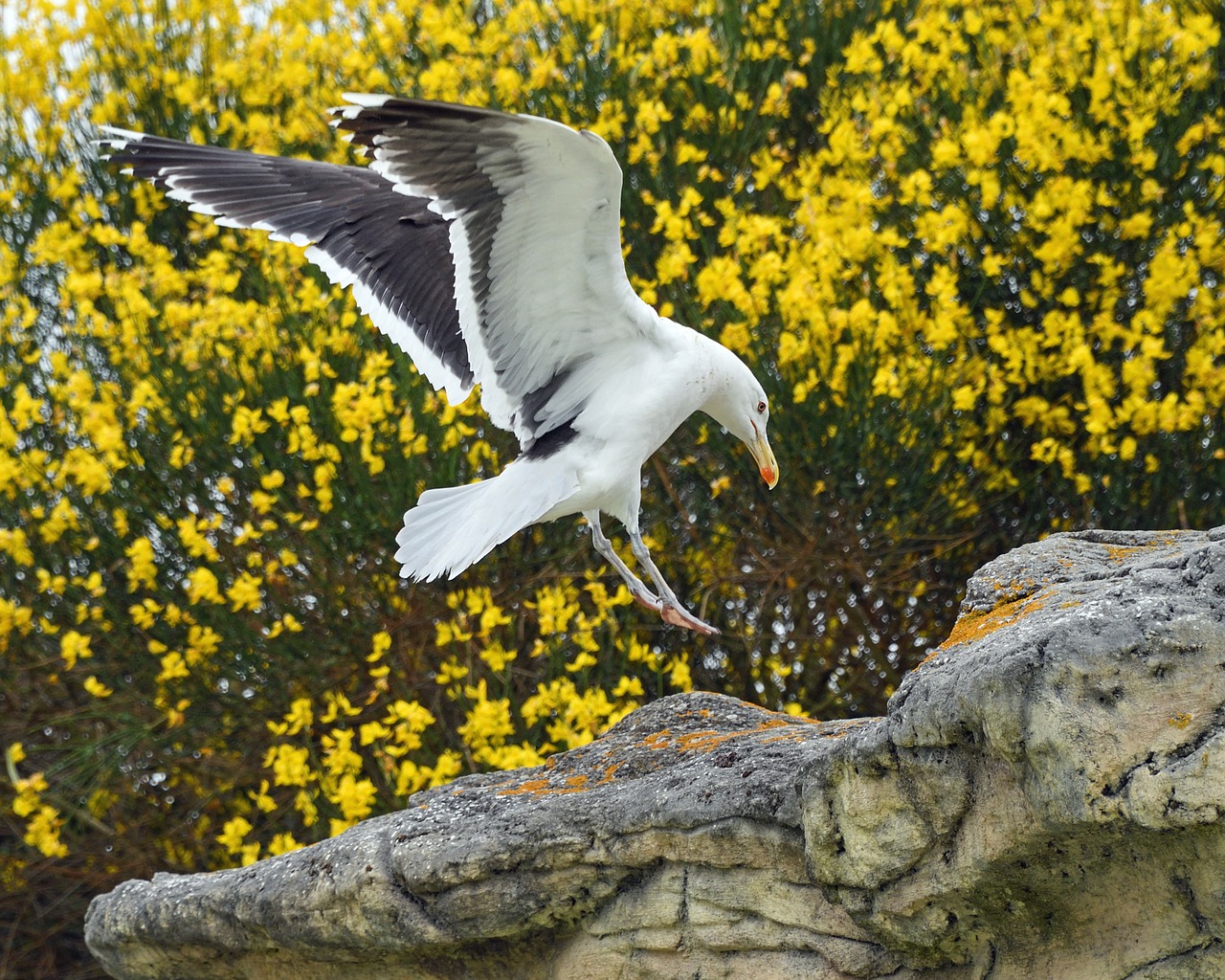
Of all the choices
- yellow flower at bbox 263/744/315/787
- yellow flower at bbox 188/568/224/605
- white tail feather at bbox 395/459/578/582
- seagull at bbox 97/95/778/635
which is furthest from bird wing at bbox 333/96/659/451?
yellow flower at bbox 263/744/315/787

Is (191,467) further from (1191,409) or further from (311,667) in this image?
(1191,409)

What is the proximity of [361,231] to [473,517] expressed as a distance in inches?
35.7

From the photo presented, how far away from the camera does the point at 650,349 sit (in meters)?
3.67

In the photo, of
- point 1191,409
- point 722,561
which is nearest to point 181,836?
point 722,561

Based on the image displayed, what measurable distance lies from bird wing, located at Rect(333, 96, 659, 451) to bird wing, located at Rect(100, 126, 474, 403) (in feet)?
0.65

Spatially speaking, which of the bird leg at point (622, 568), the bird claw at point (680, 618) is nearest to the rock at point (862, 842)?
the bird claw at point (680, 618)

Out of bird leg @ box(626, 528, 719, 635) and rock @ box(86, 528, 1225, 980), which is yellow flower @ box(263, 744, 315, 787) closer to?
rock @ box(86, 528, 1225, 980)

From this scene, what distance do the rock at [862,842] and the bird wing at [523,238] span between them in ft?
2.76

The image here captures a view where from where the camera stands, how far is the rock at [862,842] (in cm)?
216

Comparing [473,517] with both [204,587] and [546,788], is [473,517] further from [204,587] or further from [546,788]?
[204,587]

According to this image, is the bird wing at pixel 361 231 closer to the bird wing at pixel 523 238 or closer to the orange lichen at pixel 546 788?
the bird wing at pixel 523 238

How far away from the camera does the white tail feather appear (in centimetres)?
338

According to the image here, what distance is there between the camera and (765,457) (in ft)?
13.0

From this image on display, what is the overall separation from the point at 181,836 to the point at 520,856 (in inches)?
102
